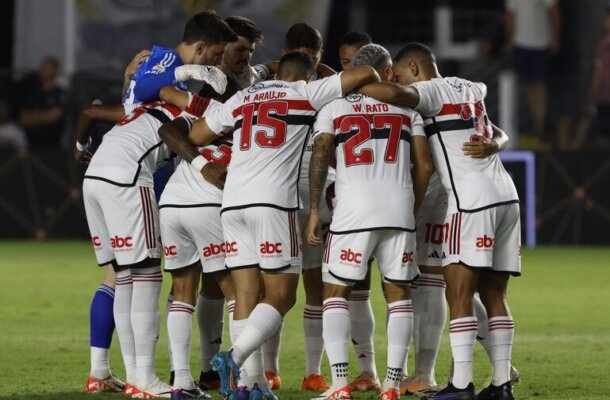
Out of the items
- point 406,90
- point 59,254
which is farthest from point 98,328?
point 59,254

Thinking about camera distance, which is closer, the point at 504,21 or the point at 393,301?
the point at 393,301

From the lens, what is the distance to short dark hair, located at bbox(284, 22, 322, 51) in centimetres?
942

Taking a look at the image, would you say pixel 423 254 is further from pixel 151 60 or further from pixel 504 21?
pixel 504 21

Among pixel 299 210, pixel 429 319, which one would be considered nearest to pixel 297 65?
pixel 299 210

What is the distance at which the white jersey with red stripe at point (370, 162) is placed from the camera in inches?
314

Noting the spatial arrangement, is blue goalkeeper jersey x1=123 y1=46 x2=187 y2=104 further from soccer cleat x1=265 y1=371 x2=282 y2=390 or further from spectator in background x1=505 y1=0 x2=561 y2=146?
spectator in background x1=505 y1=0 x2=561 y2=146

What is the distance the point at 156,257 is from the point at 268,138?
1066mm

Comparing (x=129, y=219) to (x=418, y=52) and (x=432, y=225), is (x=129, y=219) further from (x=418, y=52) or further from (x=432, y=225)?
(x=418, y=52)

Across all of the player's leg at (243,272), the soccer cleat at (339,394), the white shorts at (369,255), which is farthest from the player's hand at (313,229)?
the soccer cleat at (339,394)

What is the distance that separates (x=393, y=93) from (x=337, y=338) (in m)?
1.45

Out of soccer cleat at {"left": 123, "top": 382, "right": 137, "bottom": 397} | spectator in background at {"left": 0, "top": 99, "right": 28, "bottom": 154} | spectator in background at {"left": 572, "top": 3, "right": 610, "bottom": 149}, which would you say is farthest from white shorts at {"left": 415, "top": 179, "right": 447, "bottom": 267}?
spectator in background at {"left": 0, "top": 99, "right": 28, "bottom": 154}

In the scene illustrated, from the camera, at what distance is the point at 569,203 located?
68.5ft

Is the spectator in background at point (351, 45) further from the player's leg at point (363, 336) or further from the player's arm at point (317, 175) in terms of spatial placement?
the player's arm at point (317, 175)

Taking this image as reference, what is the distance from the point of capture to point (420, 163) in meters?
8.15
